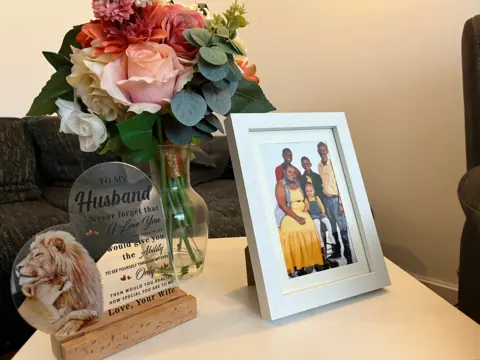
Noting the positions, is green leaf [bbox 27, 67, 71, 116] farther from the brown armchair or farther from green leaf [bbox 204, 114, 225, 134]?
the brown armchair

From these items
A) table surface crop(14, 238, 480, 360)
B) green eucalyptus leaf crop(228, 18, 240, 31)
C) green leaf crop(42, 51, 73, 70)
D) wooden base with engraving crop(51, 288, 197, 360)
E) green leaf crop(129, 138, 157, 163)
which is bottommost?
table surface crop(14, 238, 480, 360)

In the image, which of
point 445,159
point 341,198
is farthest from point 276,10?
point 341,198

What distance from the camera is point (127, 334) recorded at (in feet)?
1.82

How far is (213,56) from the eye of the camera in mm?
599

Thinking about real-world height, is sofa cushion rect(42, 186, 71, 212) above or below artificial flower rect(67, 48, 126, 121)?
above

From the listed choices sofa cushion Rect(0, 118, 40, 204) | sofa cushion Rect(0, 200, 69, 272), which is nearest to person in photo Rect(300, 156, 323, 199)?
sofa cushion Rect(0, 200, 69, 272)

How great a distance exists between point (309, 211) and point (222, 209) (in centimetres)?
88

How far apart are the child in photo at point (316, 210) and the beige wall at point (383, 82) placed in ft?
3.50

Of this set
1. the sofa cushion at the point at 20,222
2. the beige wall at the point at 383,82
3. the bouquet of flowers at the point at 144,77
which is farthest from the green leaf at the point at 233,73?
the beige wall at the point at 383,82

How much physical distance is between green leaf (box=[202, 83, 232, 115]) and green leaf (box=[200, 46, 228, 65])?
51 mm

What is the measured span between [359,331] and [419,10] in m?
1.36

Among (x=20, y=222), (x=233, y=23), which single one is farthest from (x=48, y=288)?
(x=20, y=222)

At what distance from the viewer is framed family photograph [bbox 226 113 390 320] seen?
1.99ft

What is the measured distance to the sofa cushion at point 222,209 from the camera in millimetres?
1397
